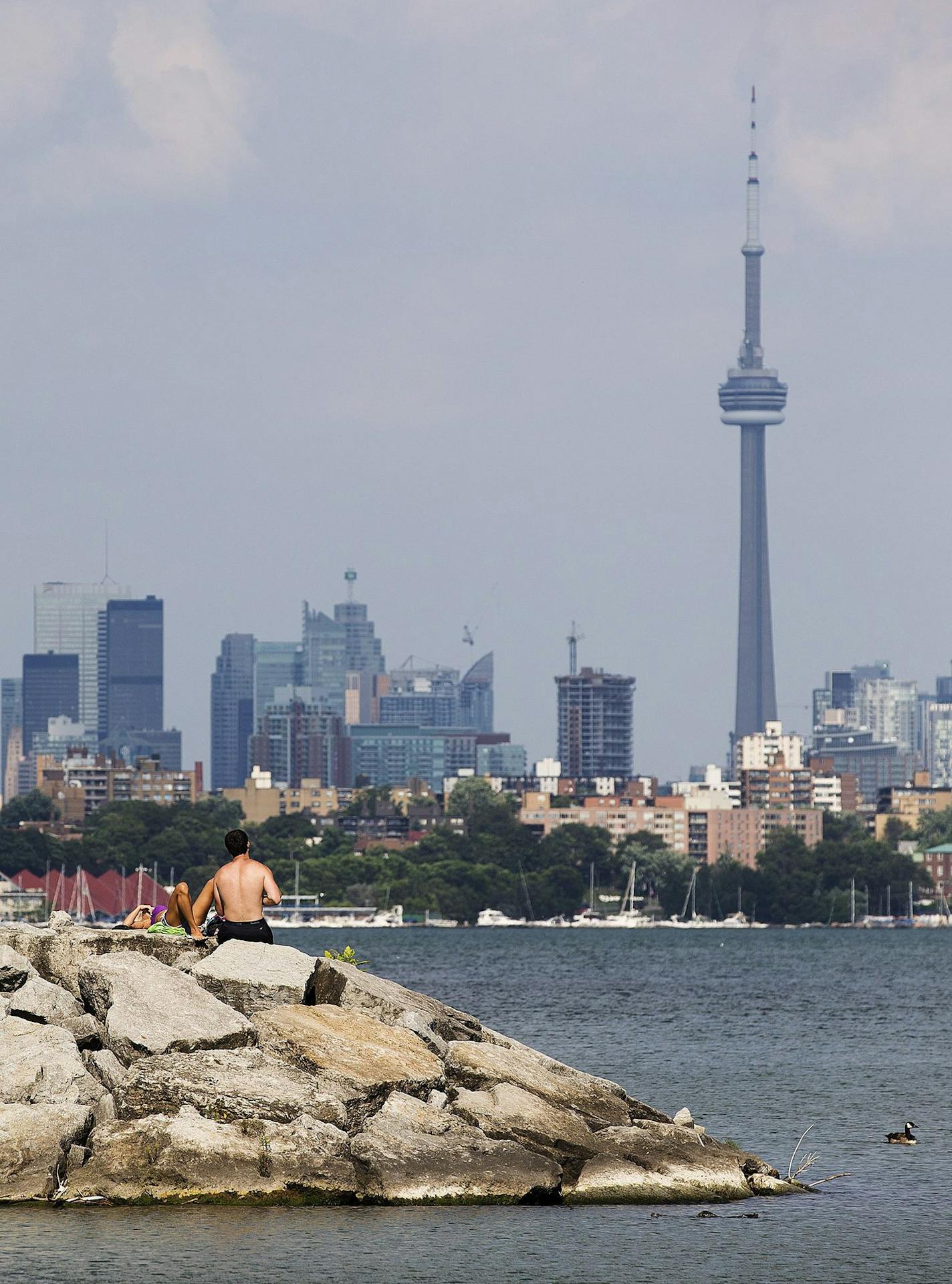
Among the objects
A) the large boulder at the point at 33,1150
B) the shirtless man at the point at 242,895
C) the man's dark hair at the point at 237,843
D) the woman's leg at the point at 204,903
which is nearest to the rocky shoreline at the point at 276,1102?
the large boulder at the point at 33,1150

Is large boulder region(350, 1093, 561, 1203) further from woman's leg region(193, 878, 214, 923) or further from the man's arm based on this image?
woman's leg region(193, 878, 214, 923)

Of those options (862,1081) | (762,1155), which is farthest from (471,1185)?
(862,1081)

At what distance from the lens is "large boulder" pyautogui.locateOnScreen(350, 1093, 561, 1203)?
23703 mm

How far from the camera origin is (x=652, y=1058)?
48.8 meters

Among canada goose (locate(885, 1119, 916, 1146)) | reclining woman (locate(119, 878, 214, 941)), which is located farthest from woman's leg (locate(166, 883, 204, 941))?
canada goose (locate(885, 1119, 916, 1146))

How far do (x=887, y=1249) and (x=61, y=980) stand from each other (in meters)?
9.28

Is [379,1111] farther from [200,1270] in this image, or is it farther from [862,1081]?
[862,1081]

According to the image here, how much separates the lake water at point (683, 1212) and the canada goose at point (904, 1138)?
0.54ft

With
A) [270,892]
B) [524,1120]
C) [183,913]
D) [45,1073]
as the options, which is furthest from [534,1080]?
[45,1073]

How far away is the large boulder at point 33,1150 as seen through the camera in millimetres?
23141

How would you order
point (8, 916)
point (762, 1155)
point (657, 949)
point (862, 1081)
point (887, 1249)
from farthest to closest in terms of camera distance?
point (8, 916) < point (657, 949) < point (862, 1081) < point (762, 1155) < point (887, 1249)

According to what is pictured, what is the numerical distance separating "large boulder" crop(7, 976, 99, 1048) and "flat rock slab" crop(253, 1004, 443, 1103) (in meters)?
1.73

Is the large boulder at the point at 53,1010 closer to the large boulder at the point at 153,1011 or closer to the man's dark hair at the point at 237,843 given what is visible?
the large boulder at the point at 153,1011

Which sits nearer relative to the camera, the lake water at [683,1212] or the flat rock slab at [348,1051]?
the lake water at [683,1212]
